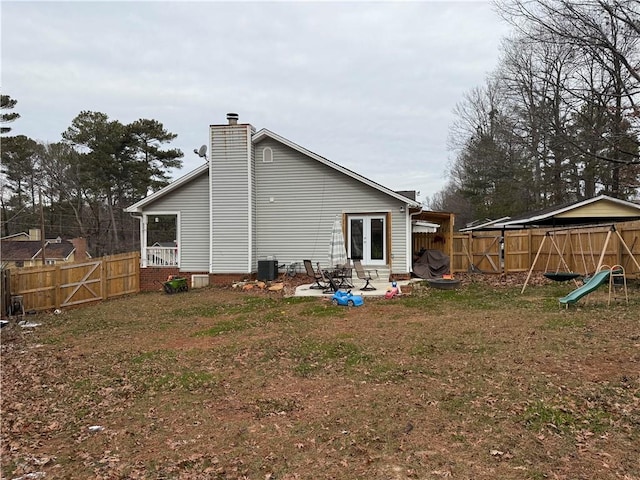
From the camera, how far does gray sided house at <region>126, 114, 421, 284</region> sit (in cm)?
1567

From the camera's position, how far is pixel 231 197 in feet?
52.5

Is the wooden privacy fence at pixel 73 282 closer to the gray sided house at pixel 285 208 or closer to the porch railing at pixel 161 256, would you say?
the porch railing at pixel 161 256

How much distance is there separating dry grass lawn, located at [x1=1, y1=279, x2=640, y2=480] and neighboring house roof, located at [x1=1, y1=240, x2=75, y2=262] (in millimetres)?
34944

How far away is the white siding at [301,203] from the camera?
51.9 feet

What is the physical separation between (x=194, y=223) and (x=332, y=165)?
19.4 feet

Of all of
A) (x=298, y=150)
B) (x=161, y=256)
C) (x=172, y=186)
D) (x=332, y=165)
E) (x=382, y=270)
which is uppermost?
(x=298, y=150)

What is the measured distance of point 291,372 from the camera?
19.8 feet

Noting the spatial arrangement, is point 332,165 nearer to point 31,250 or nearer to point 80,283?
point 80,283

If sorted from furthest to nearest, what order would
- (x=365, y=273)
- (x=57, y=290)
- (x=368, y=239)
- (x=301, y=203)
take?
1. (x=301, y=203)
2. (x=368, y=239)
3. (x=365, y=273)
4. (x=57, y=290)

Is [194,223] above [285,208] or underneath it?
underneath

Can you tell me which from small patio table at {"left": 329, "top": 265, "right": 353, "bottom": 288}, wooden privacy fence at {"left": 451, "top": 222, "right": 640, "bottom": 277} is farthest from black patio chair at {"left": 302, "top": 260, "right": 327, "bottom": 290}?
wooden privacy fence at {"left": 451, "top": 222, "right": 640, "bottom": 277}

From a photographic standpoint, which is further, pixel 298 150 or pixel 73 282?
pixel 298 150

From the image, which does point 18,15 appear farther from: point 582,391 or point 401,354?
point 582,391

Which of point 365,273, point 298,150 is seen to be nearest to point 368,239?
point 365,273
